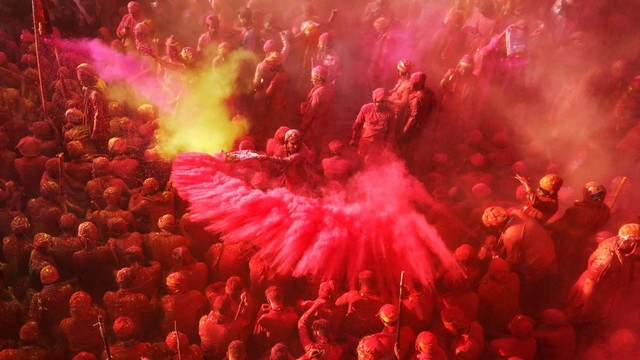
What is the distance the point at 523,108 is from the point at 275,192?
7.08m

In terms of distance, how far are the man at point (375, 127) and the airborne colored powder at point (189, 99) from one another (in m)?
2.77

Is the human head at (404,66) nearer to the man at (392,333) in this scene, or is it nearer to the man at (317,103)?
the man at (317,103)

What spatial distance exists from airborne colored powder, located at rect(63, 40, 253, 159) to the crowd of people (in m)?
0.15

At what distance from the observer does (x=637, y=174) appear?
9.52 m

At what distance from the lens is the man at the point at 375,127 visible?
9.43 m

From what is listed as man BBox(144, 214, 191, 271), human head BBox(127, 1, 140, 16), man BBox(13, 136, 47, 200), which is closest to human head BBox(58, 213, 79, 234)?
man BBox(144, 214, 191, 271)

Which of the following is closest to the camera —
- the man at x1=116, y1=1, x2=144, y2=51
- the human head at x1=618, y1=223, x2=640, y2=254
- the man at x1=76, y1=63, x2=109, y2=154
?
the human head at x1=618, y1=223, x2=640, y2=254

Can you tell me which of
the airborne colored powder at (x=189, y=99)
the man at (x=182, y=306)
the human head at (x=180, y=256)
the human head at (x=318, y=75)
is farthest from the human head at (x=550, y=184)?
the airborne colored powder at (x=189, y=99)

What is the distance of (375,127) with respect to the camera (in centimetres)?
949

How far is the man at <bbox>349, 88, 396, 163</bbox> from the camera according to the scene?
9.43m

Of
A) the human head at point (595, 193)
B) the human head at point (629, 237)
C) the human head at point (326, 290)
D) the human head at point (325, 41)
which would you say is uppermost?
the human head at point (325, 41)

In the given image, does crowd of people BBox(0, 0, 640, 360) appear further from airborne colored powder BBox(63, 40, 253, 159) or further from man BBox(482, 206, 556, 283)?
airborne colored powder BBox(63, 40, 253, 159)

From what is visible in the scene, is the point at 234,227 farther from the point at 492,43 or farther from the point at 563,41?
the point at 563,41

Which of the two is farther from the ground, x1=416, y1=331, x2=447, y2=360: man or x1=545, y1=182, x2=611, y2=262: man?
x1=545, y1=182, x2=611, y2=262: man
